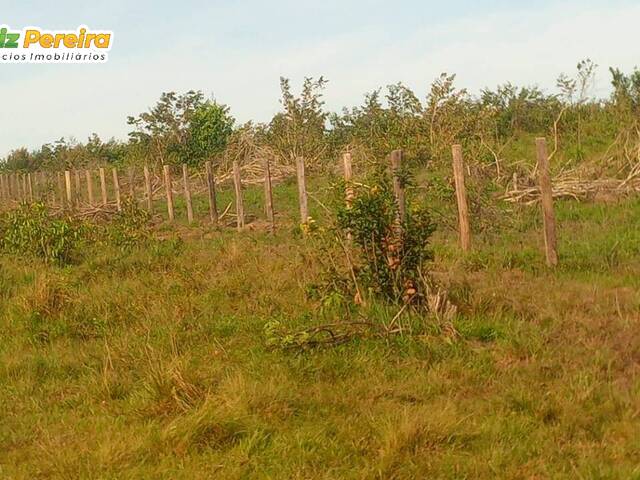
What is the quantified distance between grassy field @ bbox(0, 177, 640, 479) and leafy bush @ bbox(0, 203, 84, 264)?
1776 millimetres

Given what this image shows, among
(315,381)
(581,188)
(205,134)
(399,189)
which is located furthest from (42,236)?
(205,134)

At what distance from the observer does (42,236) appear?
9.06m

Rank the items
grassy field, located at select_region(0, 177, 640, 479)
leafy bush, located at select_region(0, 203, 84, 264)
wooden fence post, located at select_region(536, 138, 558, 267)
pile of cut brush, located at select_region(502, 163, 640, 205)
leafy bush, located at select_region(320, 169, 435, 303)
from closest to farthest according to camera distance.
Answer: grassy field, located at select_region(0, 177, 640, 479) → leafy bush, located at select_region(320, 169, 435, 303) → wooden fence post, located at select_region(536, 138, 558, 267) → leafy bush, located at select_region(0, 203, 84, 264) → pile of cut brush, located at select_region(502, 163, 640, 205)

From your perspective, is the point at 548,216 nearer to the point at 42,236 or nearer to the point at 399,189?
the point at 399,189

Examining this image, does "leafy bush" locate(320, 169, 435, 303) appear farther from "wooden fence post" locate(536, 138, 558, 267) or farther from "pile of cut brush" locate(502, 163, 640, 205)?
"pile of cut brush" locate(502, 163, 640, 205)

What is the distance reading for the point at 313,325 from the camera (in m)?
5.26

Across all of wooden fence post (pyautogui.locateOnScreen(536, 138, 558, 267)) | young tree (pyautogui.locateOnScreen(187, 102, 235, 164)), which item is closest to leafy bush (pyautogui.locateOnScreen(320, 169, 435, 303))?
wooden fence post (pyautogui.locateOnScreen(536, 138, 558, 267))

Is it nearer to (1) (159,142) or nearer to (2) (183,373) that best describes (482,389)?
(2) (183,373)

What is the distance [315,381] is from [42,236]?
6.21 m

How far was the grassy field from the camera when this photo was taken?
3.24 metres

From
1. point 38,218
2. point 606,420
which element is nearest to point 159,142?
point 38,218

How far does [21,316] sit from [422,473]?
4523mm

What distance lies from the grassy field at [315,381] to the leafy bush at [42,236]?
1776 millimetres

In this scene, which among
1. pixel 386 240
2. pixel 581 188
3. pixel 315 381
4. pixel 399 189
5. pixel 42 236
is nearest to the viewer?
pixel 315 381
